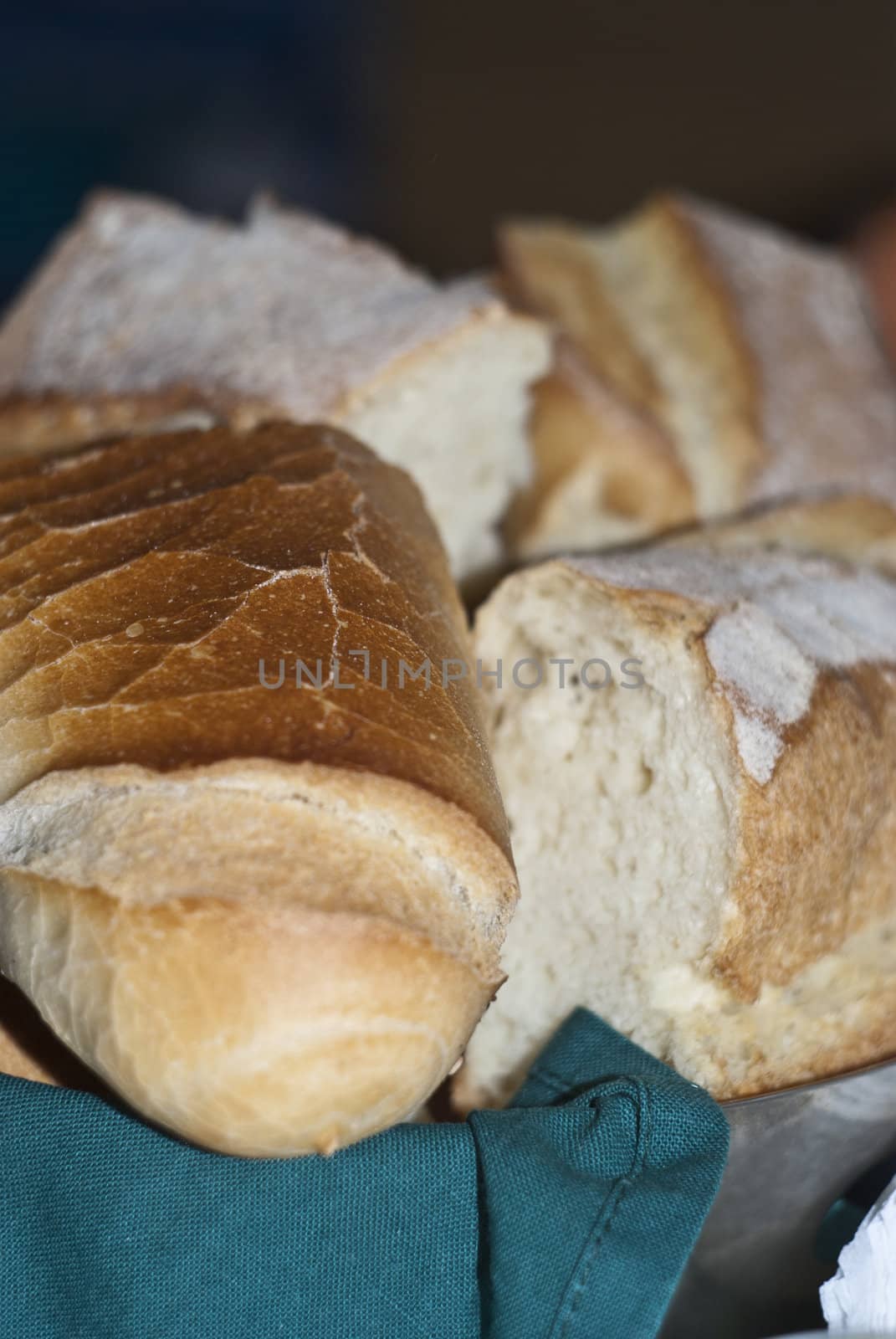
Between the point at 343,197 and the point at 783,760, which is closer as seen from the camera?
the point at 783,760

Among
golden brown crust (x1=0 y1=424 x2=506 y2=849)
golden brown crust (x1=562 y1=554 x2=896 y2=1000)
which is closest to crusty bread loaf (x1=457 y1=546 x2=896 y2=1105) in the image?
golden brown crust (x1=562 y1=554 x2=896 y2=1000)

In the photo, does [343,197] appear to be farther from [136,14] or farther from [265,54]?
[136,14]

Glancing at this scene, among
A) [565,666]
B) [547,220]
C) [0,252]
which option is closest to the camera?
[565,666]

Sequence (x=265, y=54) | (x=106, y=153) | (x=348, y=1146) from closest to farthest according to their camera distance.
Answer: (x=348, y=1146)
(x=106, y=153)
(x=265, y=54)

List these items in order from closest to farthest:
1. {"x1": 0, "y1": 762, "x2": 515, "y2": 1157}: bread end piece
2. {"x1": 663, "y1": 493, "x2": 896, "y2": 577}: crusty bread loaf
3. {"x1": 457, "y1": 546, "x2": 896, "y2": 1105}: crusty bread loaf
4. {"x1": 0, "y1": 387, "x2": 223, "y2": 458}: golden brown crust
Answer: {"x1": 0, "y1": 762, "x2": 515, "y2": 1157}: bread end piece → {"x1": 457, "y1": 546, "x2": 896, "y2": 1105}: crusty bread loaf → {"x1": 0, "y1": 387, "x2": 223, "y2": 458}: golden brown crust → {"x1": 663, "y1": 493, "x2": 896, "y2": 577}: crusty bread loaf

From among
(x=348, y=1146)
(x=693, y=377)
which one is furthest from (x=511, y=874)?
(x=693, y=377)

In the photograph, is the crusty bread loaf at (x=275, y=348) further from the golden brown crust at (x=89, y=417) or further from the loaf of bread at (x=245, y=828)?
the loaf of bread at (x=245, y=828)

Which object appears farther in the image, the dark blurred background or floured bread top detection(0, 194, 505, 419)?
the dark blurred background

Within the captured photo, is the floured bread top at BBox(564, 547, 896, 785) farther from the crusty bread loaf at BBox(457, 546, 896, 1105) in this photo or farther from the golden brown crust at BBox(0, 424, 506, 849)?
the golden brown crust at BBox(0, 424, 506, 849)
